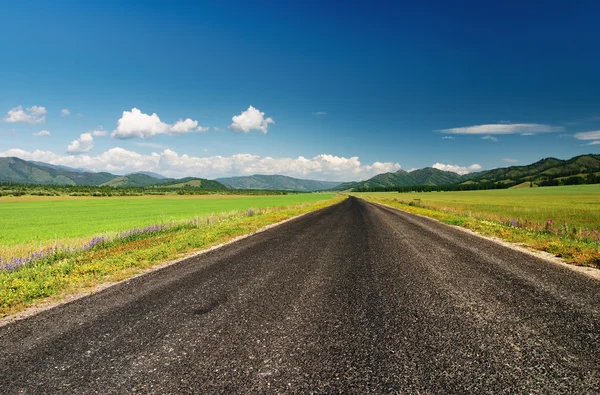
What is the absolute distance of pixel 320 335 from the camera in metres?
4.46

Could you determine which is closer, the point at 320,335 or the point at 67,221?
the point at 320,335

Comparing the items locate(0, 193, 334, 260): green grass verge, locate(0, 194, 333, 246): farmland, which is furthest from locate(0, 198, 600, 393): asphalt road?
locate(0, 194, 333, 246): farmland

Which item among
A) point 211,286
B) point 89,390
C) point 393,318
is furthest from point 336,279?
point 89,390

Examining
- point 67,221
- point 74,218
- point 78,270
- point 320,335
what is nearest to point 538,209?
point 320,335

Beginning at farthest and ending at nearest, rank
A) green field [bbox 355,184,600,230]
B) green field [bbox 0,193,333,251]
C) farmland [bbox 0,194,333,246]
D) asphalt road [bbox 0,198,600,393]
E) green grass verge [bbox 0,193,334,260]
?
green field [bbox 355,184,600,230] → farmland [bbox 0,194,333,246] → green field [bbox 0,193,333,251] → green grass verge [bbox 0,193,334,260] → asphalt road [bbox 0,198,600,393]

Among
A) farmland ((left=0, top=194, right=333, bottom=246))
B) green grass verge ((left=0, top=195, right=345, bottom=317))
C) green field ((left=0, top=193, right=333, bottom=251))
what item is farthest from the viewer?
farmland ((left=0, top=194, right=333, bottom=246))

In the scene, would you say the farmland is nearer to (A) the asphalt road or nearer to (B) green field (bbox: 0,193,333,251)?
(B) green field (bbox: 0,193,333,251)

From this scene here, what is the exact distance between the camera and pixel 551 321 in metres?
4.85

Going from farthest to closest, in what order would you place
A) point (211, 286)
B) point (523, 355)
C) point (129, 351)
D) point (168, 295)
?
1. point (211, 286)
2. point (168, 295)
3. point (129, 351)
4. point (523, 355)

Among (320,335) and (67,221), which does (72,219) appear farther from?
(320,335)

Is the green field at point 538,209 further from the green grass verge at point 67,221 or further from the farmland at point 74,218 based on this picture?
the farmland at point 74,218

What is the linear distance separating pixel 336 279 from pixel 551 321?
14.5 ft

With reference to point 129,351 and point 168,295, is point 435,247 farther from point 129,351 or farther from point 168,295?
point 129,351

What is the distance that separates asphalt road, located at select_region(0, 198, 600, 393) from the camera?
10.9ft
